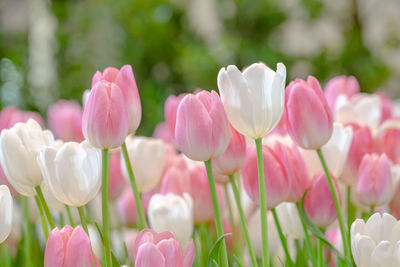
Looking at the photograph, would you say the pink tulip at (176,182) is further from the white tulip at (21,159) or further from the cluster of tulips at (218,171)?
the white tulip at (21,159)

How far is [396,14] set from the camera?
3816 mm

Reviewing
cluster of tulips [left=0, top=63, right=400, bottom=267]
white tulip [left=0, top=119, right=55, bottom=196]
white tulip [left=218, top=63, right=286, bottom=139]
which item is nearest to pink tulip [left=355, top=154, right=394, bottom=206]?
cluster of tulips [left=0, top=63, right=400, bottom=267]

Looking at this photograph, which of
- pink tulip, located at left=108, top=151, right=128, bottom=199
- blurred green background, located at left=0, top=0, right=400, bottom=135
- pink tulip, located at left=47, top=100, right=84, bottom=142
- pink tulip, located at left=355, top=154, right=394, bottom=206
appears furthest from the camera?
blurred green background, located at left=0, top=0, right=400, bottom=135

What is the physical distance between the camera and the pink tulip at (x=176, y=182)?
17.5 inches

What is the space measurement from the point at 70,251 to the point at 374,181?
0.70 feet

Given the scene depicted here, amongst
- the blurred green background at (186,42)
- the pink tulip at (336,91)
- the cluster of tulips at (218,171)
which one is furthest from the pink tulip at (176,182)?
the blurred green background at (186,42)

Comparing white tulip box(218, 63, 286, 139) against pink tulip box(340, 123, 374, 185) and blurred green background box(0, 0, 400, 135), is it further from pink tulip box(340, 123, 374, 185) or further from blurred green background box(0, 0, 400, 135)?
blurred green background box(0, 0, 400, 135)

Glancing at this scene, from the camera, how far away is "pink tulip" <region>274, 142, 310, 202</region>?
39 centimetres

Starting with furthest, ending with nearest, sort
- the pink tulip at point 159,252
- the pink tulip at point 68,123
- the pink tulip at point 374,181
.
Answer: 1. the pink tulip at point 68,123
2. the pink tulip at point 374,181
3. the pink tulip at point 159,252

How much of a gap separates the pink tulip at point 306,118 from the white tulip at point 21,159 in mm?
149

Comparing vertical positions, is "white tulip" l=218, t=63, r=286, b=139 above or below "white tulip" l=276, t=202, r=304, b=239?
above

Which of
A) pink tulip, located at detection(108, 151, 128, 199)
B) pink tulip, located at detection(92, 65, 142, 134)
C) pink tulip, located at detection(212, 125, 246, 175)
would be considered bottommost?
pink tulip, located at detection(212, 125, 246, 175)

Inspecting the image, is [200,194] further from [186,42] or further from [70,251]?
[186,42]

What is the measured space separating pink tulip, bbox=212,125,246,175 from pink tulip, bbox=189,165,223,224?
0.31 feet
